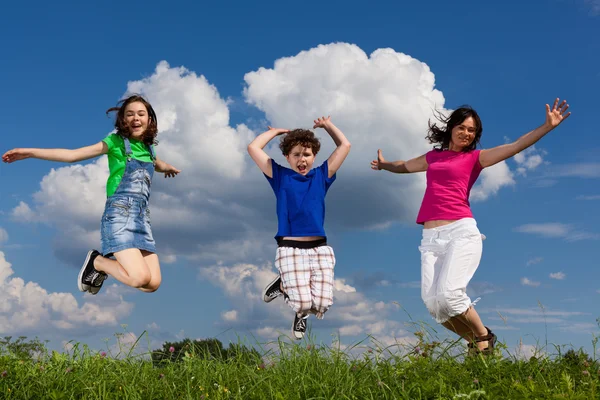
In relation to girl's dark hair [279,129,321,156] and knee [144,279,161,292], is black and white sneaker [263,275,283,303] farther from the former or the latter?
girl's dark hair [279,129,321,156]

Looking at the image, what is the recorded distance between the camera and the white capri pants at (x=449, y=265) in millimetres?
7145

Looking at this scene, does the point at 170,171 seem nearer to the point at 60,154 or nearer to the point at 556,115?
the point at 60,154

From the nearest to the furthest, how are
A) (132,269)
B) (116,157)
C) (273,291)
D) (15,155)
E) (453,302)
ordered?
(453,302), (15,155), (132,269), (116,157), (273,291)

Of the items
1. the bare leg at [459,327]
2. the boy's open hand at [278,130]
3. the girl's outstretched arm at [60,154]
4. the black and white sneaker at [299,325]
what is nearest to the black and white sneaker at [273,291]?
the black and white sneaker at [299,325]

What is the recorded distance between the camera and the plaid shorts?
8.11 m

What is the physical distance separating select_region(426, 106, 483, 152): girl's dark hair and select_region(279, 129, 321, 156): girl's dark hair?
1.54 m

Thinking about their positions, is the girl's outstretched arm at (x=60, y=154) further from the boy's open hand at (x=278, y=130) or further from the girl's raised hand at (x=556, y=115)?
the girl's raised hand at (x=556, y=115)

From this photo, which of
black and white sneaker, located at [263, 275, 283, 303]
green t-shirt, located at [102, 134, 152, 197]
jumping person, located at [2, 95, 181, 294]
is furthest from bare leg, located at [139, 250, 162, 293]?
black and white sneaker, located at [263, 275, 283, 303]

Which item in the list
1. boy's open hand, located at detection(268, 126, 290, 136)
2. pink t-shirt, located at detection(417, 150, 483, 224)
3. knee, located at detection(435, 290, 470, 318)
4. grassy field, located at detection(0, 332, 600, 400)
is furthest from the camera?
boy's open hand, located at detection(268, 126, 290, 136)

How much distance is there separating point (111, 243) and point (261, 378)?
11.4 feet

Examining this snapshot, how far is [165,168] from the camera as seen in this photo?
9180mm

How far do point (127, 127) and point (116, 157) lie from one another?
47 centimetres

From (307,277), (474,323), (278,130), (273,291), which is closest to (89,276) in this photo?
(273,291)

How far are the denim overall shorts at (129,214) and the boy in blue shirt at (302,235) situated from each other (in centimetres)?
159
